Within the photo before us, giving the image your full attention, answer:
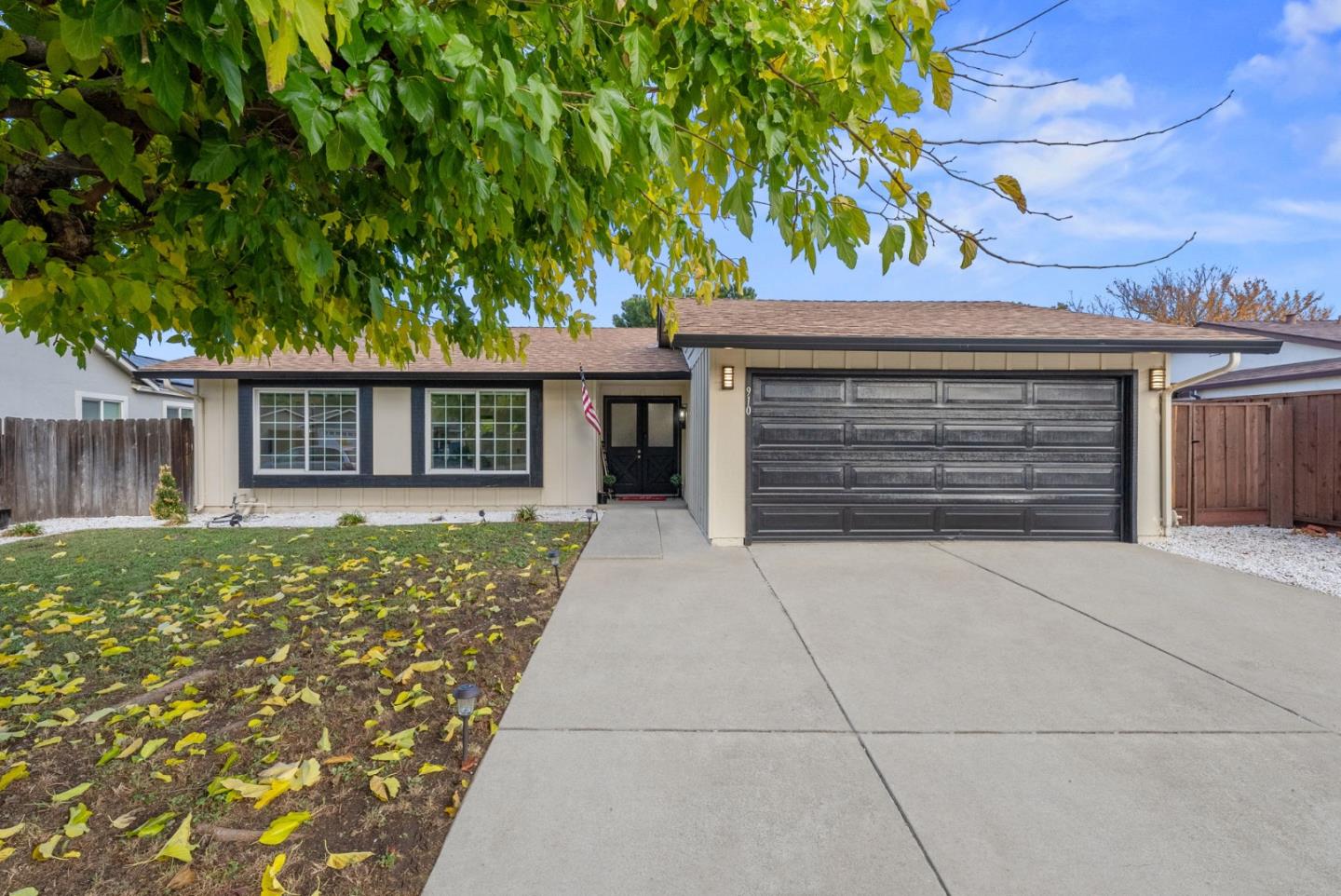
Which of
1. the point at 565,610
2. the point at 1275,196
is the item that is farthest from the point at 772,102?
the point at 1275,196

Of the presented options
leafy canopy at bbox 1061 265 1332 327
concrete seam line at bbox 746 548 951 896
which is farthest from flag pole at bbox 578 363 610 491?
leafy canopy at bbox 1061 265 1332 327

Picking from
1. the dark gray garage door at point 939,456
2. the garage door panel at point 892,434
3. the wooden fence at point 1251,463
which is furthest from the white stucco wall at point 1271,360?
the garage door panel at point 892,434

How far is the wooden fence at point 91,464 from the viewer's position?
8.95 metres

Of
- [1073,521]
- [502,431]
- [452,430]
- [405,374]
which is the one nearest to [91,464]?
[405,374]

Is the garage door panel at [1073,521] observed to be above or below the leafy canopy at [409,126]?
below

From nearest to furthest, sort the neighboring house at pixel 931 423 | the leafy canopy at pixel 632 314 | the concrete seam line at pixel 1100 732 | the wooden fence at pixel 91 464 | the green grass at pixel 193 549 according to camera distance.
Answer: the concrete seam line at pixel 1100 732 → the green grass at pixel 193 549 → the neighboring house at pixel 931 423 → the wooden fence at pixel 91 464 → the leafy canopy at pixel 632 314

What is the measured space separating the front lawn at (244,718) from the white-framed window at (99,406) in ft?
35.3

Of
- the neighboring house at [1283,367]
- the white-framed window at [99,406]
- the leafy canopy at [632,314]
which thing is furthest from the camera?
the leafy canopy at [632,314]

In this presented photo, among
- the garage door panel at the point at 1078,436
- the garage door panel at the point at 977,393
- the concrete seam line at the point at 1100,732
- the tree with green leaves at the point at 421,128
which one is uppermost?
the tree with green leaves at the point at 421,128

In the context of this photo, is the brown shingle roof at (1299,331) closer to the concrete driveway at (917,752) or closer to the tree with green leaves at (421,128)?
the concrete driveway at (917,752)

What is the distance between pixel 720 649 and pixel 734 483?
3300mm

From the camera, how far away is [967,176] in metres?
2.03

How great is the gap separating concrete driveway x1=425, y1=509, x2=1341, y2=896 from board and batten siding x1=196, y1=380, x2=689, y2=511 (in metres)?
5.45

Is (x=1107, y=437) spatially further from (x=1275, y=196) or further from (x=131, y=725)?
(x=1275, y=196)
